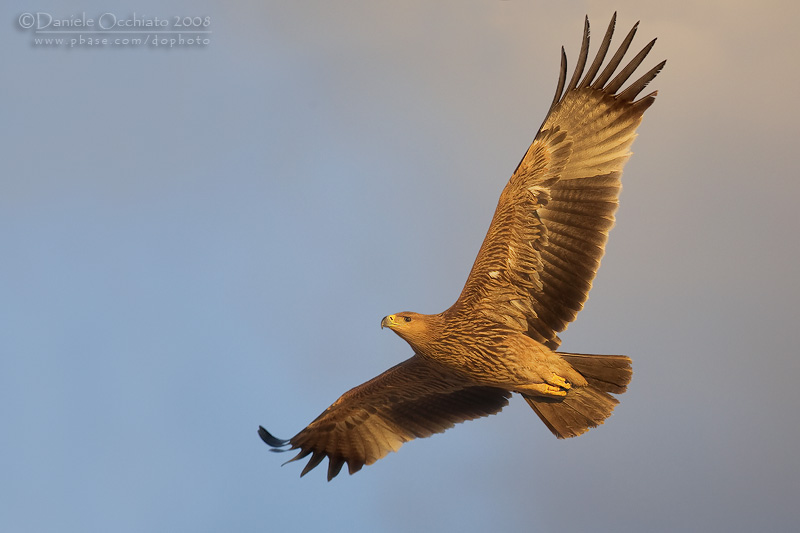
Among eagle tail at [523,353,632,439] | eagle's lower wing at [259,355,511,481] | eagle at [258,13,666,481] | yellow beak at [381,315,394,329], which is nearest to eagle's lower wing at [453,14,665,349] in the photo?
eagle at [258,13,666,481]

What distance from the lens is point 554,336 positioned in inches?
336

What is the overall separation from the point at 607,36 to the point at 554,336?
8.62 ft

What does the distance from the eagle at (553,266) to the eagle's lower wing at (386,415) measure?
105cm

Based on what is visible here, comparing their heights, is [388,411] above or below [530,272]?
below

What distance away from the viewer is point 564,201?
837cm

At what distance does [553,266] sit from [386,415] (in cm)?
248

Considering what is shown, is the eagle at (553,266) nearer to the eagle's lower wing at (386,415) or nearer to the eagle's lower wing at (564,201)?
the eagle's lower wing at (564,201)

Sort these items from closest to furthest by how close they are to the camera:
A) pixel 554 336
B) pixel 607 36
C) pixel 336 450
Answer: pixel 607 36 < pixel 554 336 < pixel 336 450

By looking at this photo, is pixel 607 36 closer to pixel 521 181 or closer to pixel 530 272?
pixel 521 181

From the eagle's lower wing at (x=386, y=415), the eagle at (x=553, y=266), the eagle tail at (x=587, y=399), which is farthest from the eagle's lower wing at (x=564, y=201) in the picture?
the eagle's lower wing at (x=386, y=415)

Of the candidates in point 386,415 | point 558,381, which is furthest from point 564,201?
point 386,415

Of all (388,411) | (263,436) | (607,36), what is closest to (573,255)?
(607,36)

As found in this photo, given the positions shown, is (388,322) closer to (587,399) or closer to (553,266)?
(553,266)

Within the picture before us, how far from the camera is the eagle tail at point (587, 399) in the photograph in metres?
8.43
